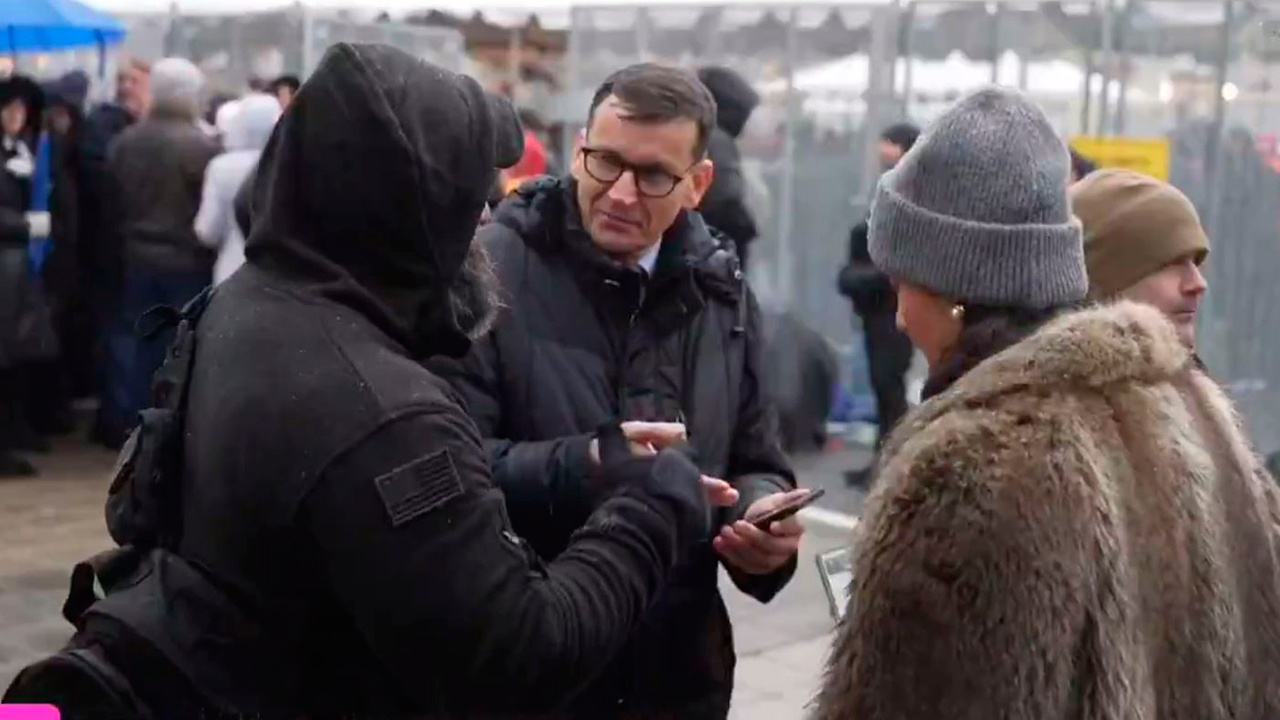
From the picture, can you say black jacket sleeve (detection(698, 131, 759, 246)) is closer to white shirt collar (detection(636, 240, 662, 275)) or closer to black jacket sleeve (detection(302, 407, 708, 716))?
white shirt collar (detection(636, 240, 662, 275))

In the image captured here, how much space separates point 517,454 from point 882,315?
5.23 meters

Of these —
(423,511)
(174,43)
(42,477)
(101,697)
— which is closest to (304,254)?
(423,511)

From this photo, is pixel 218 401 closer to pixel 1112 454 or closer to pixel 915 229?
pixel 915 229

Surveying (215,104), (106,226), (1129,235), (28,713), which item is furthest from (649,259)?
(215,104)

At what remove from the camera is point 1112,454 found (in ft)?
6.29

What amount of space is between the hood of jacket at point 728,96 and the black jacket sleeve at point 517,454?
4074 millimetres

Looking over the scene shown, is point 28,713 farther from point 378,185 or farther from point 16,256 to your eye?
point 16,256

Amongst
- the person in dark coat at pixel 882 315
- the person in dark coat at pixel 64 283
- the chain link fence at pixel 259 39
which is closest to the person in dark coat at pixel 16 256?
the person in dark coat at pixel 64 283

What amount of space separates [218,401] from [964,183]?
0.96 metres

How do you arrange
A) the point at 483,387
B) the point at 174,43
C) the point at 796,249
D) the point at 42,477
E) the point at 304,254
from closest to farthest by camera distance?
the point at 304,254 → the point at 483,387 → the point at 42,477 → the point at 796,249 → the point at 174,43

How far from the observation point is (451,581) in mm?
1789

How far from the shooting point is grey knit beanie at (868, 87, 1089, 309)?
2039 mm

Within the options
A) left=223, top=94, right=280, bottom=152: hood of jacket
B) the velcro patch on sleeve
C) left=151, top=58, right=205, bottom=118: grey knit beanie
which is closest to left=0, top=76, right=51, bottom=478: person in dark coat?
left=151, top=58, right=205, bottom=118: grey knit beanie

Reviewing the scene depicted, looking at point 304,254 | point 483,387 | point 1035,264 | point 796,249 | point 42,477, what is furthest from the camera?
point 796,249
